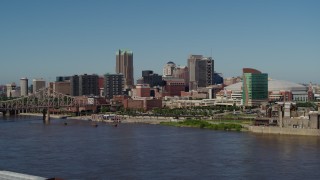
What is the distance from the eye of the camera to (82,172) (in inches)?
694

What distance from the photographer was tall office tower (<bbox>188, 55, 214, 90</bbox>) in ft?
316

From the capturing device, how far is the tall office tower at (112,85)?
79.5 metres

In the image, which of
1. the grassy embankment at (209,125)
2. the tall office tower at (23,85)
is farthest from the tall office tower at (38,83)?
the grassy embankment at (209,125)

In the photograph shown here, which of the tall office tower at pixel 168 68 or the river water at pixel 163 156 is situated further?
the tall office tower at pixel 168 68

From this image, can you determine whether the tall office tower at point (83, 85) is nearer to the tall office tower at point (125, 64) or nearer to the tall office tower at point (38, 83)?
the tall office tower at point (125, 64)

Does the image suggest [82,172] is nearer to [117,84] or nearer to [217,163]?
[217,163]

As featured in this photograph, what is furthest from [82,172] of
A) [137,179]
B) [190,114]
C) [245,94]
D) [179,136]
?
[245,94]

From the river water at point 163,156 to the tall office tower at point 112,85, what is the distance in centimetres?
4897

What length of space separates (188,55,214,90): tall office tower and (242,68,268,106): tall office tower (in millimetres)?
35625

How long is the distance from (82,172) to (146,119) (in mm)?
28030

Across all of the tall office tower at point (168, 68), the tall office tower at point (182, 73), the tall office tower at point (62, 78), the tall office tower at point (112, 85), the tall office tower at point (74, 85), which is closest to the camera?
the tall office tower at point (112, 85)

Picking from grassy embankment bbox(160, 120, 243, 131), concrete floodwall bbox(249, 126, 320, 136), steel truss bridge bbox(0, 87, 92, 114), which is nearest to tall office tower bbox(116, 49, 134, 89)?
steel truss bridge bbox(0, 87, 92, 114)

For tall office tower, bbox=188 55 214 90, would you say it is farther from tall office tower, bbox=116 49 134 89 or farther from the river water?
the river water

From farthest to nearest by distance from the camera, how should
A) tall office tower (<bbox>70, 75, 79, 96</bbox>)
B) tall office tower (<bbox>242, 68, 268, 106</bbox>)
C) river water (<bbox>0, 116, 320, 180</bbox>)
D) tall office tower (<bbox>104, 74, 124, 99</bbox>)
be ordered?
tall office tower (<bbox>70, 75, 79, 96</bbox>) < tall office tower (<bbox>104, 74, 124, 99</bbox>) < tall office tower (<bbox>242, 68, 268, 106</bbox>) < river water (<bbox>0, 116, 320, 180</bbox>)
